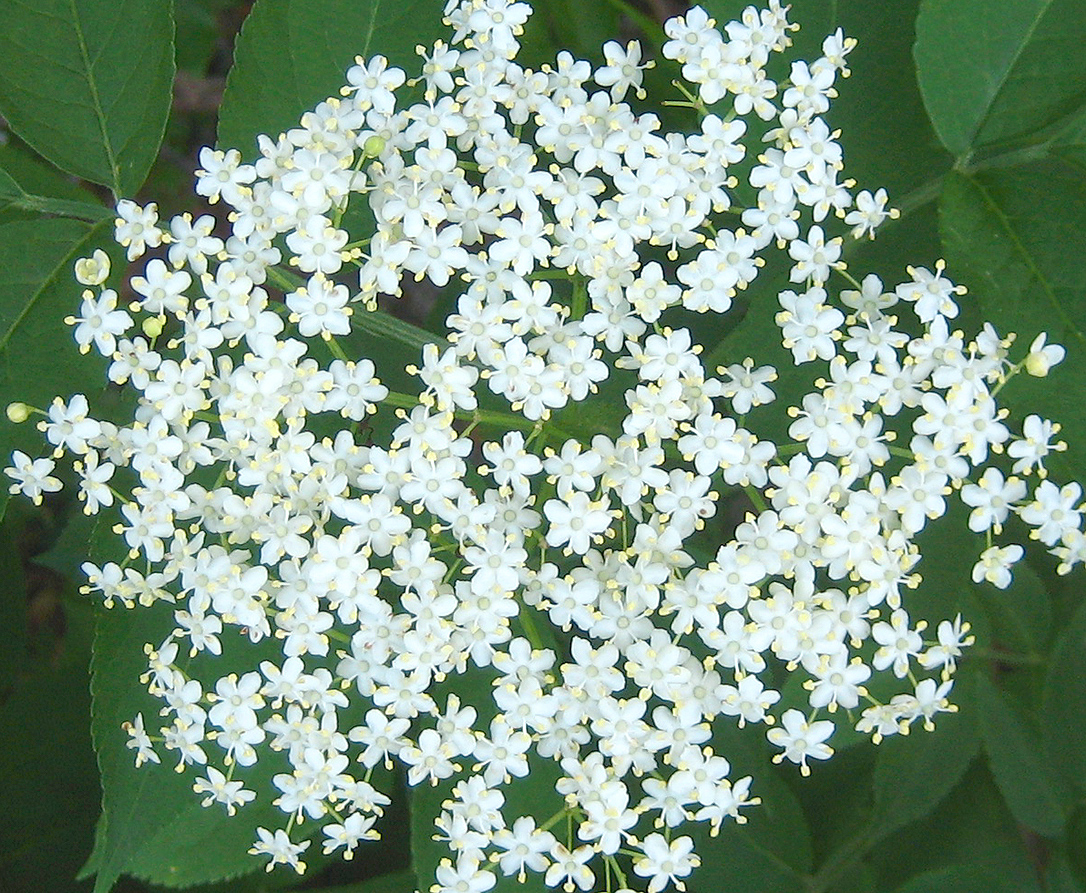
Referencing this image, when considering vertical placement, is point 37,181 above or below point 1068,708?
above

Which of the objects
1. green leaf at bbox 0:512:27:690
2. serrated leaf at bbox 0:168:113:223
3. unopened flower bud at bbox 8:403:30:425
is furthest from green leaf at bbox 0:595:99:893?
serrated leaf at bbox 0:168:113:223

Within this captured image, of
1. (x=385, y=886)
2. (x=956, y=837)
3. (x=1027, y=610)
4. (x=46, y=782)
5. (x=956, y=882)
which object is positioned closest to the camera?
(x=956, y=882)

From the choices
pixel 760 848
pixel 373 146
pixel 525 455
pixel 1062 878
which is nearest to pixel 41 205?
pixel 373 146

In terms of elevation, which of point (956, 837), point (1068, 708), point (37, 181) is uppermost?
point (37, 181)

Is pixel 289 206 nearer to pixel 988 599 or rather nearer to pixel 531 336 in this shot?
pixel 531 336

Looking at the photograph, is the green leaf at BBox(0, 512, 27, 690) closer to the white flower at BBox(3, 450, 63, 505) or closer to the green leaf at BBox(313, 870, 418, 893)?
the green leaf at BBox(313, 870, 418, 893)

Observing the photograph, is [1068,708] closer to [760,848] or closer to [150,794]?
[760,848]

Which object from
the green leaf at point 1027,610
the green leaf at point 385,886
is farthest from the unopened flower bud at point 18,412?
the green leaf at point 1027,610
